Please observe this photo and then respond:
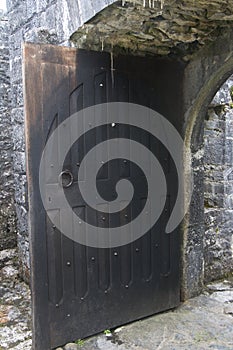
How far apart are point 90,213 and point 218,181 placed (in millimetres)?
1370

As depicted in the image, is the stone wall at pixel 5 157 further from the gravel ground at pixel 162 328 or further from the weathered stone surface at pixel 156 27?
the weathered stone surface at pixel 156 27

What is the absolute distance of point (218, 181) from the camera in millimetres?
3074

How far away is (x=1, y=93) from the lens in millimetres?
3115

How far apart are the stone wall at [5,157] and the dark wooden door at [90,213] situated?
4.24ft

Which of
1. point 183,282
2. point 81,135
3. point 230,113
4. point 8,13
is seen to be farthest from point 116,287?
point 8,13

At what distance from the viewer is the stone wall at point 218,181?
301 centimetres

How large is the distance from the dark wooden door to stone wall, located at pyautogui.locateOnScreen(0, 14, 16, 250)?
1.29 metres

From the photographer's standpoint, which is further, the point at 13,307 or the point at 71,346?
the point at 13,307

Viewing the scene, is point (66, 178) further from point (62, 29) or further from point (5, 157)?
point (5, 157)

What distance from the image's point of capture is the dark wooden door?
1991 mm

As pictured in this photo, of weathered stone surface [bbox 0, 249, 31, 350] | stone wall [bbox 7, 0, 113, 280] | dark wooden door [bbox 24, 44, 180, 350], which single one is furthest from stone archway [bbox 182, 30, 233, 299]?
weathered stone surface [bbox 0, 249, 31, 350]

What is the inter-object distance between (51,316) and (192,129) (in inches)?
63.0

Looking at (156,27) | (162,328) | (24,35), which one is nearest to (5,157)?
(24,35)

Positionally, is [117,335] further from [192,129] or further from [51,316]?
[192,129]
